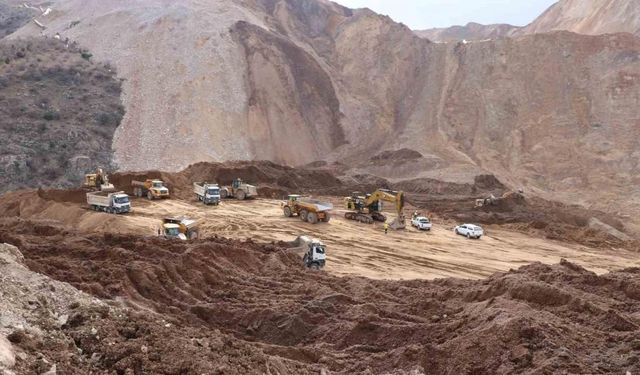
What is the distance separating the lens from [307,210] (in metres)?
31.2

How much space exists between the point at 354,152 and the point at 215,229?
24795mm

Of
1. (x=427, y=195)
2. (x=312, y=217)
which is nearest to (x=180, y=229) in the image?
(x=312, y=217)

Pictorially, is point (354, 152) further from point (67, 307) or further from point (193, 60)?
point (67, 307)

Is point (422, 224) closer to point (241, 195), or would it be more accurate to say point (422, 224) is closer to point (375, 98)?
point (241, 195)

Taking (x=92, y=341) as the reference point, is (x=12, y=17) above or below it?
above

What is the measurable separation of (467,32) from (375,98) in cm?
4635

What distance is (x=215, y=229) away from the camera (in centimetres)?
2884

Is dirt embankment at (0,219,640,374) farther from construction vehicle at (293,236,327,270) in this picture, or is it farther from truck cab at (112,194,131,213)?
truck cab at (112,194,131,213)

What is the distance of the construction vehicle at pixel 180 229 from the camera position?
2342 cm

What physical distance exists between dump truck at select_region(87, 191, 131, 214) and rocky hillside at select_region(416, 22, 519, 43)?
71495 mm

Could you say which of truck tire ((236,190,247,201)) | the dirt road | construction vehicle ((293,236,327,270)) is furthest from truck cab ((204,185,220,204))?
construction vehicle ((293,236,327,270))

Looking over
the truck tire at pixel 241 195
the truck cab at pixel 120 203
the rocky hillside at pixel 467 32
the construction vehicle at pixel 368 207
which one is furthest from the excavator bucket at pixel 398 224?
the rocky hillside at pixel 467 32

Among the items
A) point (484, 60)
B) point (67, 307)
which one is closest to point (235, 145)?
point (484, 60)

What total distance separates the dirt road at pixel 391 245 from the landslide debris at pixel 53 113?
9666mm
